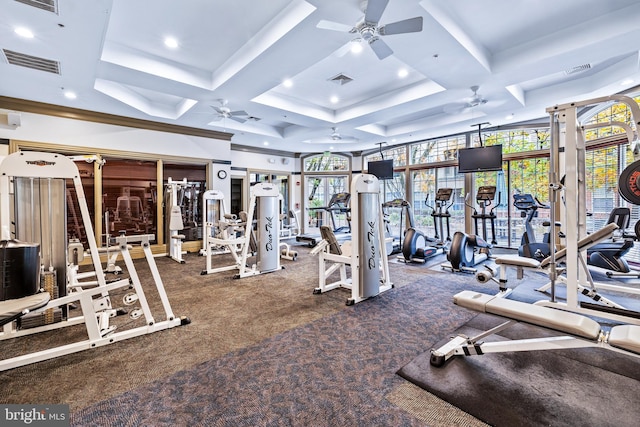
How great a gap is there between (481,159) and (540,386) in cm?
572

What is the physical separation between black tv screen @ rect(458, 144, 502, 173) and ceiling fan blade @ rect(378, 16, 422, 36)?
15.1 ft

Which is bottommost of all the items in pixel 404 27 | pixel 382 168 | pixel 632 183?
pixel 632 183

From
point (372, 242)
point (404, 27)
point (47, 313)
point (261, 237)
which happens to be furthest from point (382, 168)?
point (47, 313)

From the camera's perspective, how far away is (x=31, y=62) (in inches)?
155

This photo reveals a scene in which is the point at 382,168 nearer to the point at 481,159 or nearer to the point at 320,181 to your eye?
the point at 320,181

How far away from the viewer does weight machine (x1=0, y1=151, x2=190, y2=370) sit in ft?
8.43

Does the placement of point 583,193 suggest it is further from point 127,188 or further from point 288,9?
point 127,188

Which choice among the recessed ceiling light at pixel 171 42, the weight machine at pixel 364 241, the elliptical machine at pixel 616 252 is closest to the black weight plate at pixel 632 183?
the weight machine at pixel 364 241

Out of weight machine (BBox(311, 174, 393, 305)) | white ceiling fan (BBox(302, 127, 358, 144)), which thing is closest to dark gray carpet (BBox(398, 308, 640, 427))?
weight machine (BBox(311, 174, 393, 305))

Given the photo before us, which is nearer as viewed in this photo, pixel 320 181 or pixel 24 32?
pixel 24 32

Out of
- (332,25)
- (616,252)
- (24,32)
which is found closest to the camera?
(332,25)

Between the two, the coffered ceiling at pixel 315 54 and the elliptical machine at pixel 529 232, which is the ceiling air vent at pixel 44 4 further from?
the elliptical machine at pixel 529 232

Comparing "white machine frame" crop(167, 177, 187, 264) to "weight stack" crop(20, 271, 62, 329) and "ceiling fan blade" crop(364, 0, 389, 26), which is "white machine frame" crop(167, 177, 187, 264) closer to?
"weight stack" crop(20, 271, 62, 329)

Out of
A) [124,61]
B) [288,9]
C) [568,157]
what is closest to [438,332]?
[568,157]
